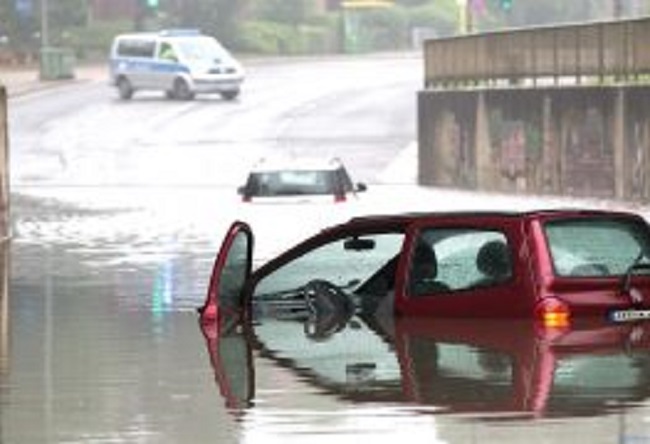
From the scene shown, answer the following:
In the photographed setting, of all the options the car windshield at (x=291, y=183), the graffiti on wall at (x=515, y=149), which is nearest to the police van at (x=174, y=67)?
the graffiti on wall at (x=515, y=149)

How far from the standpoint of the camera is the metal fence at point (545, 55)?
41719 mm

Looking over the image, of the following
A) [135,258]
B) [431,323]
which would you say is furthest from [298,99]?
[431,323]

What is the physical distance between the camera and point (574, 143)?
43.7 m

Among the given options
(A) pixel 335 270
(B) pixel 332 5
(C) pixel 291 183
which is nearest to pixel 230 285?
(A) pixel 335 270

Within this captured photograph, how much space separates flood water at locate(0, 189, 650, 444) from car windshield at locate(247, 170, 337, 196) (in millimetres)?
12707

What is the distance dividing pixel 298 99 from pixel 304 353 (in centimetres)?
5844

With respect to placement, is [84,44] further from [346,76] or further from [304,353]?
[304,353]

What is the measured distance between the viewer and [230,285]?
57.4 ft

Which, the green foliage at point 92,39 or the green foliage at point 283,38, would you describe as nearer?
the green foliage at point 92,39

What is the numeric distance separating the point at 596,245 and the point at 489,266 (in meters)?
0.85

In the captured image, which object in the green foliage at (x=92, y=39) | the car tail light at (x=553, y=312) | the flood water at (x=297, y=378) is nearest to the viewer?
the flood water at (x=297, y=378)

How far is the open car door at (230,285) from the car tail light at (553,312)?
3043 mm

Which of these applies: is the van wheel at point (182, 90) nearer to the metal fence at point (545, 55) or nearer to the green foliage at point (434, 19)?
the metal fence at point (545, 55)

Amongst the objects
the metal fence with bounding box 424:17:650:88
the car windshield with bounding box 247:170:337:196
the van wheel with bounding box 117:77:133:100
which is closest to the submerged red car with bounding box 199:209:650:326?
the car windshield with bounding box 247:170:337:196
